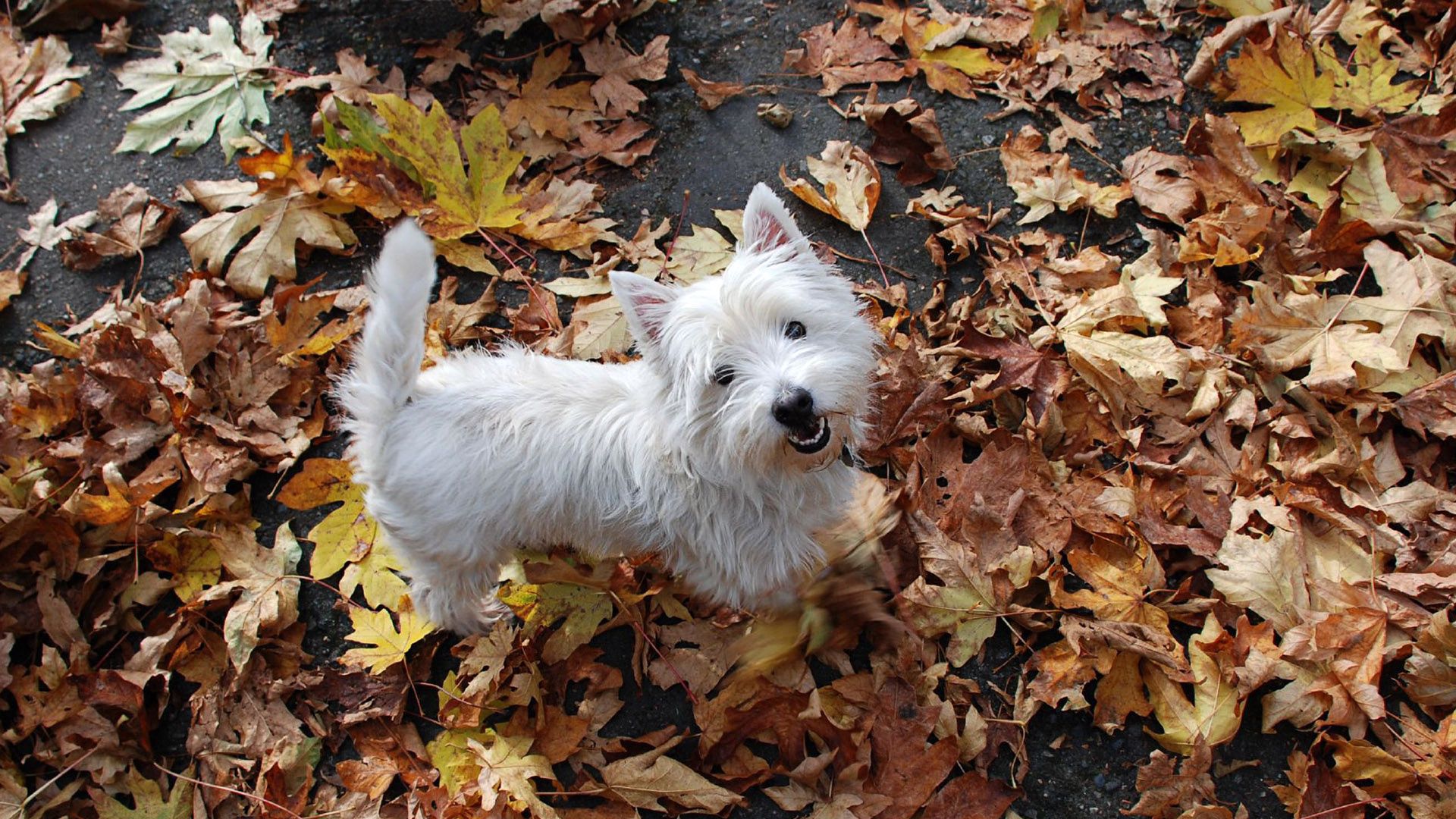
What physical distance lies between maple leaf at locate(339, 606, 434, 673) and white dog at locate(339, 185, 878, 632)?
275 millimetres

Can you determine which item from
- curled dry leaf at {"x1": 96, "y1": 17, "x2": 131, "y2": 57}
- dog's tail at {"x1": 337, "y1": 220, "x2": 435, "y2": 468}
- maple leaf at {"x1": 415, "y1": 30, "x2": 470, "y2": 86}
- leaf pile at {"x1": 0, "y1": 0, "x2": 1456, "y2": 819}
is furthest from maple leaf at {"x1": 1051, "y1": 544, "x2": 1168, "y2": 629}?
curled dry leaf at {"x1": 96, "y1": 17, "x2": 131, "y2": 57}

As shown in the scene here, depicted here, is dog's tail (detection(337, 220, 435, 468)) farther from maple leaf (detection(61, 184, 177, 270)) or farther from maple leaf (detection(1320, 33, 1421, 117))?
maple leaf (detection(1320, 33, 1421, 117))

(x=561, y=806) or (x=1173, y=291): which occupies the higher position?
(x=1173, y=291)

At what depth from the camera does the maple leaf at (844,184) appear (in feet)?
13.6

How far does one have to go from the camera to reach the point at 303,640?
3.50 m

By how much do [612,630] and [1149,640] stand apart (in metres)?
1.93

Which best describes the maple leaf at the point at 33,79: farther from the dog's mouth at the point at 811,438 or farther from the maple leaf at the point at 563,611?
the dog's mouth at the point at 811,438

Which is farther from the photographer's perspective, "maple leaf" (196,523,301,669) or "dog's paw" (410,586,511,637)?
"maple leaf" (196,523,301,669)

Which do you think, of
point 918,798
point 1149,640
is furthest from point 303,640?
point 1149,640

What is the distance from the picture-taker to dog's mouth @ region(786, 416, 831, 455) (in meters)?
2.55

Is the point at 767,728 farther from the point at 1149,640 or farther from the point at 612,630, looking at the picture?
the point at 1149,640

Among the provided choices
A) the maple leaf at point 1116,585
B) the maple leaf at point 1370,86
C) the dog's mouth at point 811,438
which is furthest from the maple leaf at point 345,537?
the maple leaf at point 1370,86

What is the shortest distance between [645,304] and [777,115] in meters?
2.22

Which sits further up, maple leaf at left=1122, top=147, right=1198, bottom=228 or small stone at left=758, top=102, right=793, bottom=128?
small stone at left=758, top=102, right=793, bottom=128
